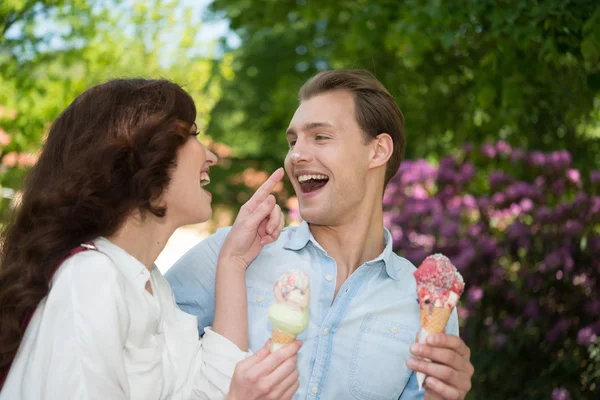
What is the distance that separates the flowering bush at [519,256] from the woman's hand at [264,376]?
4059 millimetres

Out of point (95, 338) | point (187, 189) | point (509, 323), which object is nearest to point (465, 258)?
point (509, 323)

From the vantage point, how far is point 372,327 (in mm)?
3094

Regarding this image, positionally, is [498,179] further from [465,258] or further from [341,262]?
[341,262]

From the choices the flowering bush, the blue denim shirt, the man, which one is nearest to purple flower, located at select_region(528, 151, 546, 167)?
the flowering bush

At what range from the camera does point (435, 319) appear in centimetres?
258

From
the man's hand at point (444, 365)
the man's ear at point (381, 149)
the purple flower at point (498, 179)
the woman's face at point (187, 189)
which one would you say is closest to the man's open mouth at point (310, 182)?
the man's ear at point (381, 149)

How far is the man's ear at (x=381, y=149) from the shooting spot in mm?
3512

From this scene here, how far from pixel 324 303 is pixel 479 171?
17.1 ft

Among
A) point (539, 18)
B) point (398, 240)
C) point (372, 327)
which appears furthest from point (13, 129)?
point (372, 327)

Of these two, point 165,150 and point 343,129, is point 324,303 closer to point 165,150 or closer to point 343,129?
point 343,129

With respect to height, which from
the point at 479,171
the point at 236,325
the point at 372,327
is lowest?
the point at 479,171

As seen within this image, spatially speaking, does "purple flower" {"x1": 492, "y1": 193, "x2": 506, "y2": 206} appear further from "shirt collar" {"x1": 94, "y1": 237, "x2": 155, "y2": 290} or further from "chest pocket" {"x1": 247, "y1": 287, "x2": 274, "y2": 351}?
"shirt collar" {"x1": 94, "y1": 237, "x2": 155, "y2": 290}

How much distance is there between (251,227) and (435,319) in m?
0.79

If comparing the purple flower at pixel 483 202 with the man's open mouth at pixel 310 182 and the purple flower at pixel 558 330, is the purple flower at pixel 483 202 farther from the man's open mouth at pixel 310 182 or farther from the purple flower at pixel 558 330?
the man's open mouth at pixel 310 182
